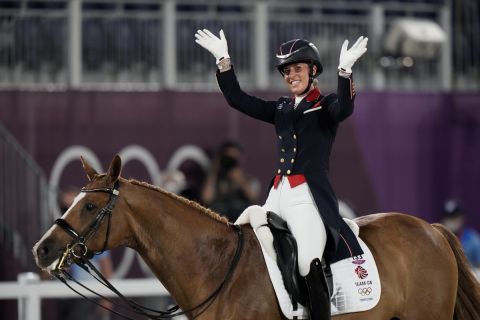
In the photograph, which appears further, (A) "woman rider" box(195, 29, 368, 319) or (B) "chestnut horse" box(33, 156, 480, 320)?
(A) "woman rider" box(195, 29, 368, 319)

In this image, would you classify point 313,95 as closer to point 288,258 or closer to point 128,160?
point 288,258

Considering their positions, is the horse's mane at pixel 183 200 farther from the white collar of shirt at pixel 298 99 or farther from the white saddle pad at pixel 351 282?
the white collar of shirt at pixel 298 99

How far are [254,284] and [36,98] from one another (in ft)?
18.8

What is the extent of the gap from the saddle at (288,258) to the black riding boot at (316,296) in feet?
0.21

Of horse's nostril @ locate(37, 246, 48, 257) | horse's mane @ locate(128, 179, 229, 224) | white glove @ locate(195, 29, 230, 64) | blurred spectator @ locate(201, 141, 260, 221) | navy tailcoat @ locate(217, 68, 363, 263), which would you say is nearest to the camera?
horse's nostril @ locate(37, 246, 48, 257)

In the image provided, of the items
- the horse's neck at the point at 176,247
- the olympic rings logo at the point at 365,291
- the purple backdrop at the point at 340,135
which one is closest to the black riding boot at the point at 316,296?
the olympic rings logo at the point at 365,291

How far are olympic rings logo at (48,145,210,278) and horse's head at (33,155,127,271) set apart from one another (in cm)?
509

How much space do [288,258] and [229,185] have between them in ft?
16.7

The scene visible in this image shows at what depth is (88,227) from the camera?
5988mm

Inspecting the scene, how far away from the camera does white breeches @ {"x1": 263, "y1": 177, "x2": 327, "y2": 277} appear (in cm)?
629

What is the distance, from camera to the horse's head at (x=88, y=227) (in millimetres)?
5879

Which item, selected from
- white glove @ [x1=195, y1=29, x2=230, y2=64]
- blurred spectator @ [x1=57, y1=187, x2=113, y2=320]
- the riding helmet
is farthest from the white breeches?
blurred spectator @ [x1=57, y1=187, x2=113, y2=320]

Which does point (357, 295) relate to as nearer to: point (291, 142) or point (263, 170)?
point (291, 142)

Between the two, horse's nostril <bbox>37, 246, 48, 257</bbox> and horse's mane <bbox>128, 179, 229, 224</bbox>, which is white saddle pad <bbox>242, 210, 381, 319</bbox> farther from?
horse's nostril <bbox>37, 246, 48, 257</bbox>
